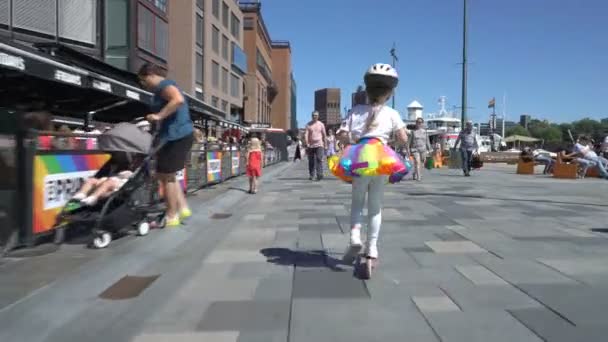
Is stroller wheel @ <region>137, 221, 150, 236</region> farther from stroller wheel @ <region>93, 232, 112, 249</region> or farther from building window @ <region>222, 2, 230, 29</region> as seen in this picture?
building window @ <region>222, 2, 230, 29</region>

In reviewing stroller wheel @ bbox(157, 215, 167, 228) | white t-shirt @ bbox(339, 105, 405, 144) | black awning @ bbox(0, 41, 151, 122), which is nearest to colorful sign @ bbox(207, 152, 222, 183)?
black awning @ bbox(0, 41, 151, 122)

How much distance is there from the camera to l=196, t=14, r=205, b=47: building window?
52062 mm

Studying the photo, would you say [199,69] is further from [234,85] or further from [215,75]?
[234,85]

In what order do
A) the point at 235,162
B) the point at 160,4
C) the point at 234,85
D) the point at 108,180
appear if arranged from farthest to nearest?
1. the point at 234,85
2. the point at 160,4
3. the point at 235,162
4. the point at 108,180

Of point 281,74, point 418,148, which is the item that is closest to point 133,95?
point 418,148

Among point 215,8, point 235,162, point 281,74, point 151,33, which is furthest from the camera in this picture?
point 281,74

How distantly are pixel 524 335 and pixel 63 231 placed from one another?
14.6 feet

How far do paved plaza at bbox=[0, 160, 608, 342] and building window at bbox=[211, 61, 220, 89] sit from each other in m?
52.0

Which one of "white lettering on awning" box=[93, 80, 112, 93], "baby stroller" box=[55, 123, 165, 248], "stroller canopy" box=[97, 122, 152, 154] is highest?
"white lettering on awning" box=[93, 80, 112, 93]

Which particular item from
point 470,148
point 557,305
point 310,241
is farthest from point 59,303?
point 470,148

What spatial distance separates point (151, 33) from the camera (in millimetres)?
35562

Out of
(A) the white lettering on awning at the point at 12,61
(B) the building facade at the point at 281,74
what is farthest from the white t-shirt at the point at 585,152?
(B) the building facade at the point at 281,74

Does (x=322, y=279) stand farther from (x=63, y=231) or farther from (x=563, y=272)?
(x=63, y=231)

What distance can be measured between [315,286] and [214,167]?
8533 mm
